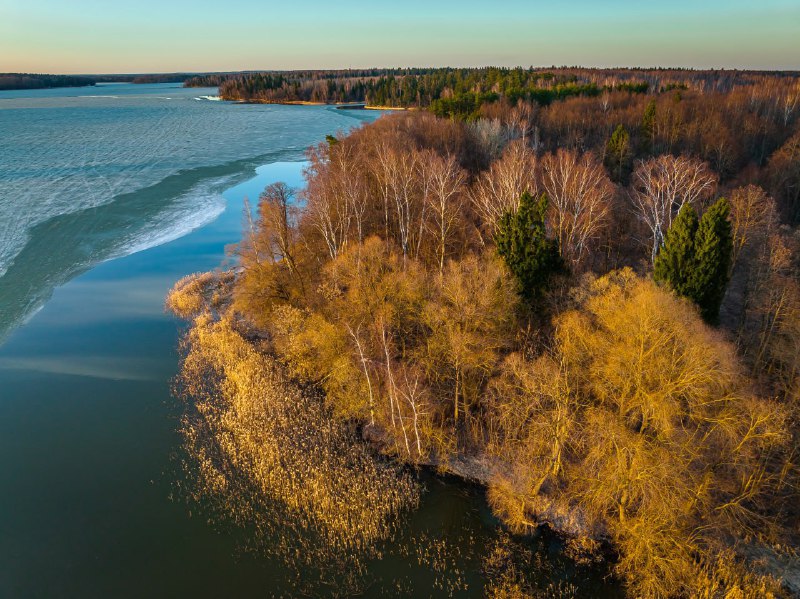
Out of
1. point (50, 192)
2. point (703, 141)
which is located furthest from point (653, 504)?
point (50, 192)

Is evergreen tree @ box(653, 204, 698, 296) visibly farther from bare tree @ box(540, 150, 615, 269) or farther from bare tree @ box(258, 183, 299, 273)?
bare tree @ box(258, 183, 299, 273)

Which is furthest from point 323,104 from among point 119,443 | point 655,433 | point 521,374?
point 655,433

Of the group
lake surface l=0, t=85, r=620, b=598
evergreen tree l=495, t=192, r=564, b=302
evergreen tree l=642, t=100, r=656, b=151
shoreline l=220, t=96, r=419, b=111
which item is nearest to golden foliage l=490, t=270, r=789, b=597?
lake surface l=0, t=85, r=620, b=598

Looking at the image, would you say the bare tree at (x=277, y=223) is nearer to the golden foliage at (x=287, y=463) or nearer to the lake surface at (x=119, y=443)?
the golden foliage at (x=287, y=463)

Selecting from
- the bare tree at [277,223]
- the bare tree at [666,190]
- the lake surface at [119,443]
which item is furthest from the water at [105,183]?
the bare tree at [666,190]

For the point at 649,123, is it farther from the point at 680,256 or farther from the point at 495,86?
the point at 495,86

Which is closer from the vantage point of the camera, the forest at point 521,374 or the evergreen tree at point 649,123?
the forest at point 521,374

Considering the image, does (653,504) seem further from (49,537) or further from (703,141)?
(703,141)

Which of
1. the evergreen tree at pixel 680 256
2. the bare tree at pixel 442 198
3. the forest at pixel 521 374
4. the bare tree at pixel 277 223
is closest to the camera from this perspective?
the forest at pixel 521 374
